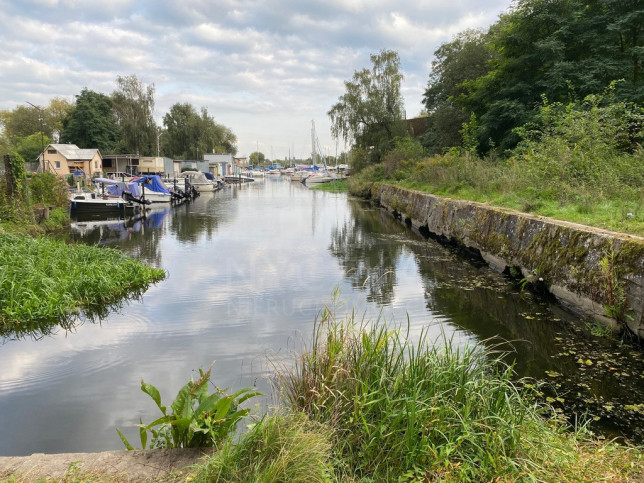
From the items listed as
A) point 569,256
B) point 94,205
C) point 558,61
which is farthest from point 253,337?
point 94,205

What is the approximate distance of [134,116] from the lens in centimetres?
6238

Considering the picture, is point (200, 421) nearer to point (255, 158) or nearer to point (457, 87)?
point (457, 87)

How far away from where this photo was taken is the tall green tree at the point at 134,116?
61.6m

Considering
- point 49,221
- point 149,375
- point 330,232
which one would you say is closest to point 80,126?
point 49,221

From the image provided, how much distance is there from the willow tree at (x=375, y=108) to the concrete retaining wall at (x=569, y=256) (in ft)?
89.1

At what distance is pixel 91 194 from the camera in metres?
25.2

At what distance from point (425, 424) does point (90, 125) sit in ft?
225

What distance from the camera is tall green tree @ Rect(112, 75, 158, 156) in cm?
6162

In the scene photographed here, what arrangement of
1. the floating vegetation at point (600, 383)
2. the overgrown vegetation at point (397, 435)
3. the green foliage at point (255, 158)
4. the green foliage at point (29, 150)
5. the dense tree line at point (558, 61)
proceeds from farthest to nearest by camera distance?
the green foliage at point (255, 158) → the green foliage at point (29, 150) → the dense tree line at point (558, 61) → the floating vegetation at point (600, 383) → the overgrown vegetation at point (397, 435)

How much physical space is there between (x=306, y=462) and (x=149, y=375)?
3.65 m

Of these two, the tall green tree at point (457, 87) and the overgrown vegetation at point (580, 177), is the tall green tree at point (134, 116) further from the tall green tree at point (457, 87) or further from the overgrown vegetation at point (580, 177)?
the overgrown vegetation at point (580, 177)

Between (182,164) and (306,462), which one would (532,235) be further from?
(182,164)

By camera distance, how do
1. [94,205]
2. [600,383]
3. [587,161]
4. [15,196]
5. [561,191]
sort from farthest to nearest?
1. [94,205]
2. [15,196]
3. [587,161]
4. [561,191]
5. [600,383]

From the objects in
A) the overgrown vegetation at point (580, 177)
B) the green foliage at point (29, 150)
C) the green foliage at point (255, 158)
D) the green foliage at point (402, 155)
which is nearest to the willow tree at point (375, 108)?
the green foliage at point (402, 155)
